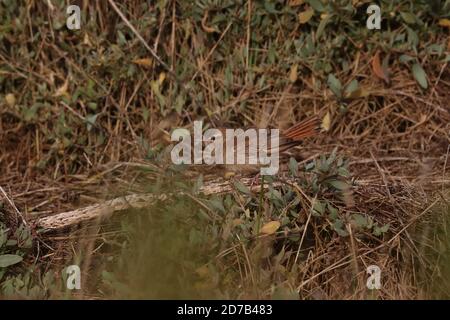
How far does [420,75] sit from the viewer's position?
329 cm

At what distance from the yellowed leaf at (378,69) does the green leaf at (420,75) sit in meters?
0.12

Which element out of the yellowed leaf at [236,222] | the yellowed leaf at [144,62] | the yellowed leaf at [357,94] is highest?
the yellowed leaf at [144,62]

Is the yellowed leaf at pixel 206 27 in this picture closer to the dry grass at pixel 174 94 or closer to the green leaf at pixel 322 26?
the dry grass at pixel 174 94

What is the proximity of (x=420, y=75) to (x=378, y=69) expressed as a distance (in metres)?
0.18

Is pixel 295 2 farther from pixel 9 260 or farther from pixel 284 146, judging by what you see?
pixel 9 260

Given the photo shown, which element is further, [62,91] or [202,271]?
[62,91]

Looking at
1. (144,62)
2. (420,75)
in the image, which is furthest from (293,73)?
(144,62)

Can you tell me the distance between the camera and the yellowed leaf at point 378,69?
131 inches

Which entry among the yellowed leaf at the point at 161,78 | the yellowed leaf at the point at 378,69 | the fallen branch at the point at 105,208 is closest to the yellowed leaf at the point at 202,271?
the fallen branch at the point at 105,208

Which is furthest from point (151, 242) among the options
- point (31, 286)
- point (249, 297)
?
point (31, 286)

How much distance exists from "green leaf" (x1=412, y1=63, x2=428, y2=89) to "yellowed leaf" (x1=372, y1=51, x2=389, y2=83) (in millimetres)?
121

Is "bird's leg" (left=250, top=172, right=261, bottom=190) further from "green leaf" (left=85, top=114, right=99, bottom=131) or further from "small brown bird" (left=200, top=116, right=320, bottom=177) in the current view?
"green leaf" (left=85, top=114, right=99, bottom=131)

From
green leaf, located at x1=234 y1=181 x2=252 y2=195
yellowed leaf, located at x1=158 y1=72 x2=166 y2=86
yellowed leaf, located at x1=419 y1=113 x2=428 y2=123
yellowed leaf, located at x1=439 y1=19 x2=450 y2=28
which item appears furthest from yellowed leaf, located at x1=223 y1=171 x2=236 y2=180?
yellowed leaf, located at x1=439 y1=19 x2=450 y2=28

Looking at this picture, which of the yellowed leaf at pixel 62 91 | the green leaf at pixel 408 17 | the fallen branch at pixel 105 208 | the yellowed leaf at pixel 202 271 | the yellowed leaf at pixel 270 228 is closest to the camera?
the yellowed leaf at pixel 202 271
